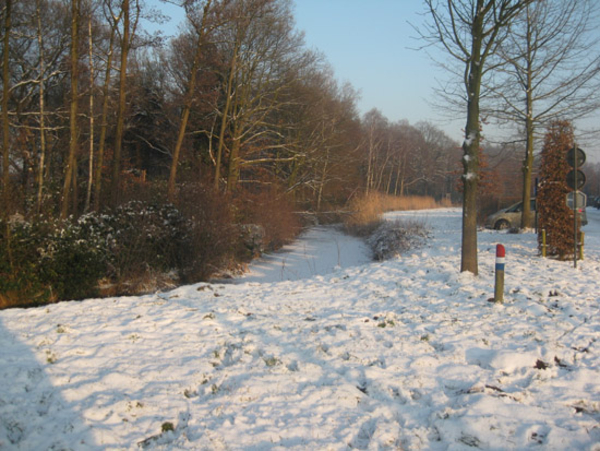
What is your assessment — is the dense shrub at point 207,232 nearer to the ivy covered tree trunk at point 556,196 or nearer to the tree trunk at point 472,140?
the tree trunk at point 472,140

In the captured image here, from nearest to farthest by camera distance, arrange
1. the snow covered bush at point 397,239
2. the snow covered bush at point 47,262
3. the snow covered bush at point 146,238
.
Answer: the snow covered bush at point 47,262 → the snow covered bush at point 146,238 → the snow covered bush at point 397,239

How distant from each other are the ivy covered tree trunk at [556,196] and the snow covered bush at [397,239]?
4.39 metres

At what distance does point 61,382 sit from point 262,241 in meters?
13.9

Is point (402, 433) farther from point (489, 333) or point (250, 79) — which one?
point (250, 79)

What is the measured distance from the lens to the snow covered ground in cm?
334

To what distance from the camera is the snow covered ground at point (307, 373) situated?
131 inches

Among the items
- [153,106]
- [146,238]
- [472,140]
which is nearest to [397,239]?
[472,140]

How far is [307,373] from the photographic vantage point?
14.7ft

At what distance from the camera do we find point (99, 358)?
185 inches

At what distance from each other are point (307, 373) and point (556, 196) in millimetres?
9946

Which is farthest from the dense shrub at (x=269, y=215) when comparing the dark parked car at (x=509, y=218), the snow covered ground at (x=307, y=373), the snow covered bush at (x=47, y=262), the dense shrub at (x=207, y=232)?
the snow covered ground at (x=307, y=373)

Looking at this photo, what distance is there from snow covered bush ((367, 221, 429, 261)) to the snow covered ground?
25.9 ft

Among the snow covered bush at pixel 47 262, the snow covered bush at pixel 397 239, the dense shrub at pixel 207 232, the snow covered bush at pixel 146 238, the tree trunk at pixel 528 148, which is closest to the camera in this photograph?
A: the snow covered bush at pixel 47 262

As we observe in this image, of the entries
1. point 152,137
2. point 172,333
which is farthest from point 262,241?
point 172,333
